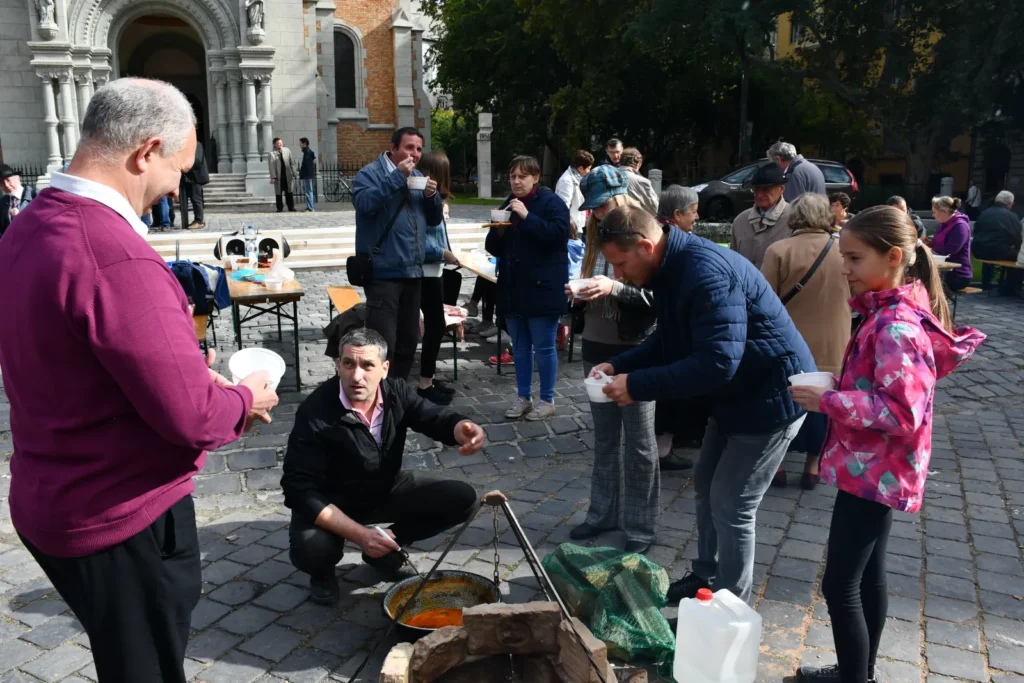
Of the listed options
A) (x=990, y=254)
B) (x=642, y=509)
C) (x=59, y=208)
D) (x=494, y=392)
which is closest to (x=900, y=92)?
(x=990, y=254)

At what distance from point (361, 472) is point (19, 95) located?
25.1 metres

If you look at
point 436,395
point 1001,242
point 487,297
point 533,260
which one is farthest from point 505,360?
point 1001,242

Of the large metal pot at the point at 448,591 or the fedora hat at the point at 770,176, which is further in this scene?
the fedora hat at the point at 770,176

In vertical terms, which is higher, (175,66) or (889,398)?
(175,66)

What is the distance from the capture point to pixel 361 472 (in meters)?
3.87

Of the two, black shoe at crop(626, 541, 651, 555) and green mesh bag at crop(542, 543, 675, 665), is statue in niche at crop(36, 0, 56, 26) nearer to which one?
black shoe at crop(626, 541, 651, 555)

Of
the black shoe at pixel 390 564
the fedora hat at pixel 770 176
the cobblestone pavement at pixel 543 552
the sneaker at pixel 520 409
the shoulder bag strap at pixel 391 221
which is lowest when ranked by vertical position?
the cobblestone pavement at pixel 543 552

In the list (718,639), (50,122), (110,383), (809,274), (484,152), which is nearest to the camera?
(110,383)

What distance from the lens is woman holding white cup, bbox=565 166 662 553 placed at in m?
4.31

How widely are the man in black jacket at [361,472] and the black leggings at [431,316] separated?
2.73 m

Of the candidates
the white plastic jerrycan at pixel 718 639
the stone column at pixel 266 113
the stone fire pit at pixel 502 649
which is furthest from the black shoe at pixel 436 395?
the stone column at pixel 266 113

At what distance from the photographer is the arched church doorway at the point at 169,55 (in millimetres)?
27859

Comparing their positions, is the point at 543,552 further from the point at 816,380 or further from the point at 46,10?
the point at 46,10

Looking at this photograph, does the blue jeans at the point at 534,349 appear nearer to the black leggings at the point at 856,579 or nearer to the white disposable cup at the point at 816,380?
the white disposable cup at the point at 816,380
